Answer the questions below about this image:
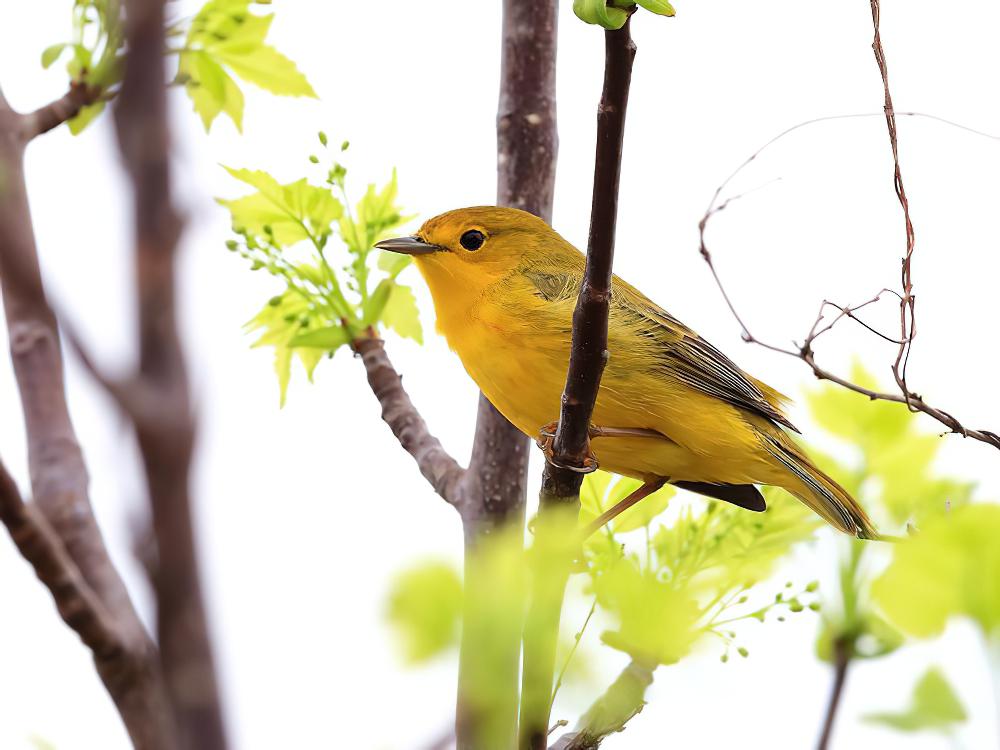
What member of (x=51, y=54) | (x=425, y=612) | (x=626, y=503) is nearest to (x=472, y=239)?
(x=626, y=503)

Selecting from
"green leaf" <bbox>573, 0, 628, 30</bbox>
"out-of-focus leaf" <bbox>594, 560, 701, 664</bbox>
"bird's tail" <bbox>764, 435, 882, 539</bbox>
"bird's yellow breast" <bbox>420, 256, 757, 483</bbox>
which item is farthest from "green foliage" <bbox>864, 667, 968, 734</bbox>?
"bird's yellow breast" <bbox>420, 256, 757, 483</bbox>

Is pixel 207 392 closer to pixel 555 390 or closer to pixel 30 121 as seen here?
pixel 30 121

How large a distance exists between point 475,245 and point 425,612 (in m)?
2.08

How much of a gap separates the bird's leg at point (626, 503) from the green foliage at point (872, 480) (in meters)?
0.37

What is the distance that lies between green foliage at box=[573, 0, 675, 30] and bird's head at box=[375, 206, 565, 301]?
5.46 feet

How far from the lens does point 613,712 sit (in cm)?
173

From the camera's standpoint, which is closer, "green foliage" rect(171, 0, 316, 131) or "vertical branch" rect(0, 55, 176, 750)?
"vertical branch" rect(0, 55, 176, 750)

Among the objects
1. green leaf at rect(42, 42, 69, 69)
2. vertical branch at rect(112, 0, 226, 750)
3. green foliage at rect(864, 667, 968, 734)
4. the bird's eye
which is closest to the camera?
vertical branch at rect(112, 0, 226, 750)

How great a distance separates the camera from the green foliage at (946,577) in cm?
78

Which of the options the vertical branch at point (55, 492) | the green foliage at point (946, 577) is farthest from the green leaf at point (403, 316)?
the green foliage at point (946, 577)

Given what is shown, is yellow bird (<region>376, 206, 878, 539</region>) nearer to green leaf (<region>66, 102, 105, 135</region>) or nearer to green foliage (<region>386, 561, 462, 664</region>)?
green leaf (<region>66, 102, 105, 135</region>)

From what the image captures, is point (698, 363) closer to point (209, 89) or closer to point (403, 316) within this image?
point (403, 316)

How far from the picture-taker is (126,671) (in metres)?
1.00

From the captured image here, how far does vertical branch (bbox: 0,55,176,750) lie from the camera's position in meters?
0.76
